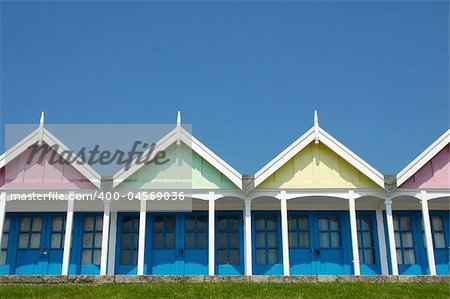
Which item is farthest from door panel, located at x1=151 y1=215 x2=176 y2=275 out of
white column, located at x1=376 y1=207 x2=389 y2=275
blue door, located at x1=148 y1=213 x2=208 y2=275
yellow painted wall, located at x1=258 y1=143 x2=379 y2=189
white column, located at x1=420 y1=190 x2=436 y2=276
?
white column, located at x1=420 y1=190 x2=436 y2=276

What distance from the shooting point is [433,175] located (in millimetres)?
18297

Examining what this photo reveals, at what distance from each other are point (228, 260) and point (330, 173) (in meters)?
4.78

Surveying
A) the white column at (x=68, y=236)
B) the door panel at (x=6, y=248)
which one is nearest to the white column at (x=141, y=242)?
the white column at (x=68, y=236)

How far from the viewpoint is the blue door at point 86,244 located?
18.9 metres

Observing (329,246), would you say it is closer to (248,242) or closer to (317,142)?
(248,242)

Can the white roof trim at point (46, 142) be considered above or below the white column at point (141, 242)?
above

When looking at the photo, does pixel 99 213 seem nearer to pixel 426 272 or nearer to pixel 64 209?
pixel 64 209

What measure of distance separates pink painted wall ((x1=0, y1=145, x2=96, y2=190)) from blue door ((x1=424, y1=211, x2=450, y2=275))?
12458 millimetres

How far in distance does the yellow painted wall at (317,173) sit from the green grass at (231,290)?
4.70m

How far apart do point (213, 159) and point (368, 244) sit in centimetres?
668

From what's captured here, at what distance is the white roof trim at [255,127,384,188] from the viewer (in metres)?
17.7

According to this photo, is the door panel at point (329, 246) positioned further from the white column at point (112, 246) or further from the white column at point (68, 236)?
the white column at point (68, 236)

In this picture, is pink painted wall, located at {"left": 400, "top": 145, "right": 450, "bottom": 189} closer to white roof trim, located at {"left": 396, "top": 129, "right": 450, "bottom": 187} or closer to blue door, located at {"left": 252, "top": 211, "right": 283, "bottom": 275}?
white roof trim, located at {"left": 396, "top": 129, "right": 450, "bottom": 187}

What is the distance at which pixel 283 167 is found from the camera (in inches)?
717
